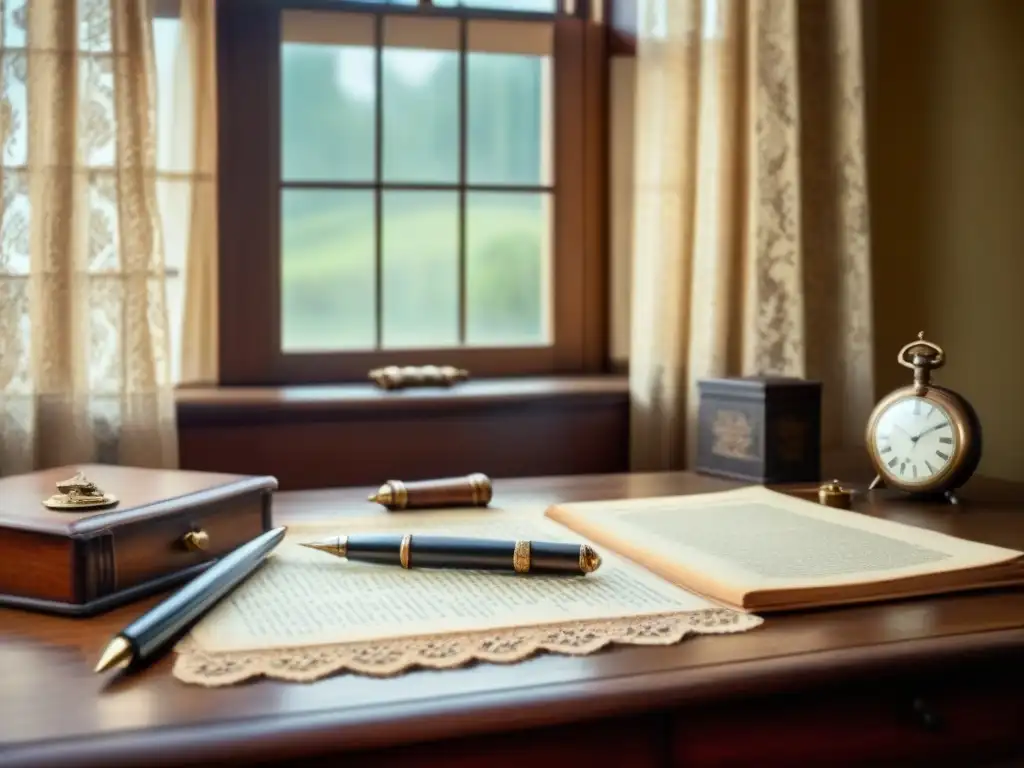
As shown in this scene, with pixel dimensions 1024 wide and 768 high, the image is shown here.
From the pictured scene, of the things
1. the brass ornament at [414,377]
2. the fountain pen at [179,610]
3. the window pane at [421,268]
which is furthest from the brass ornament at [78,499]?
the window pane at [421,268]

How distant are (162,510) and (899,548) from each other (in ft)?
2.47

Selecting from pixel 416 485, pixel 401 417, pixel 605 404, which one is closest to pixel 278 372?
pixel 401 417

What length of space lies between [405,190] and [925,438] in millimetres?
1224

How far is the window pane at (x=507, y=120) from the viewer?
2.49 m

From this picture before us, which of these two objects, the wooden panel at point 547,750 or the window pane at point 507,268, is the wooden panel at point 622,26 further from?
the wooden panel at point 547,750

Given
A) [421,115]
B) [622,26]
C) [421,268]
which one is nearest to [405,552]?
[421,268]

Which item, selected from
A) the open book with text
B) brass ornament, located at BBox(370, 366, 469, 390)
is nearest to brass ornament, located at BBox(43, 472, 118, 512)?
the open book with text

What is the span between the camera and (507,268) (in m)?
2.52

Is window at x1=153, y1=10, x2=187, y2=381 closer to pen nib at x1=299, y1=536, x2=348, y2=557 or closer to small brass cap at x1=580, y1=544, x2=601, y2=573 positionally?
pen nib at x1=299, y1=536, x2=348, y2=557

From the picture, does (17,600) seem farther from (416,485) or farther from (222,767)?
(416,485)

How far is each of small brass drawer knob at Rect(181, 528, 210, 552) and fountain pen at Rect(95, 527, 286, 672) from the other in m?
0.04

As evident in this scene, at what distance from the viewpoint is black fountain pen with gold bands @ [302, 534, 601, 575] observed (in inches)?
44.6

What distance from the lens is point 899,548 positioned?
1261 millimetres

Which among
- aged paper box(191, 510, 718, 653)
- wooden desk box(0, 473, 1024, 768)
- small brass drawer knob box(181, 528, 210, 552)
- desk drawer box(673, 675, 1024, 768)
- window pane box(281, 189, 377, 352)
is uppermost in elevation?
window pane box(281, 189, 377, 352)
